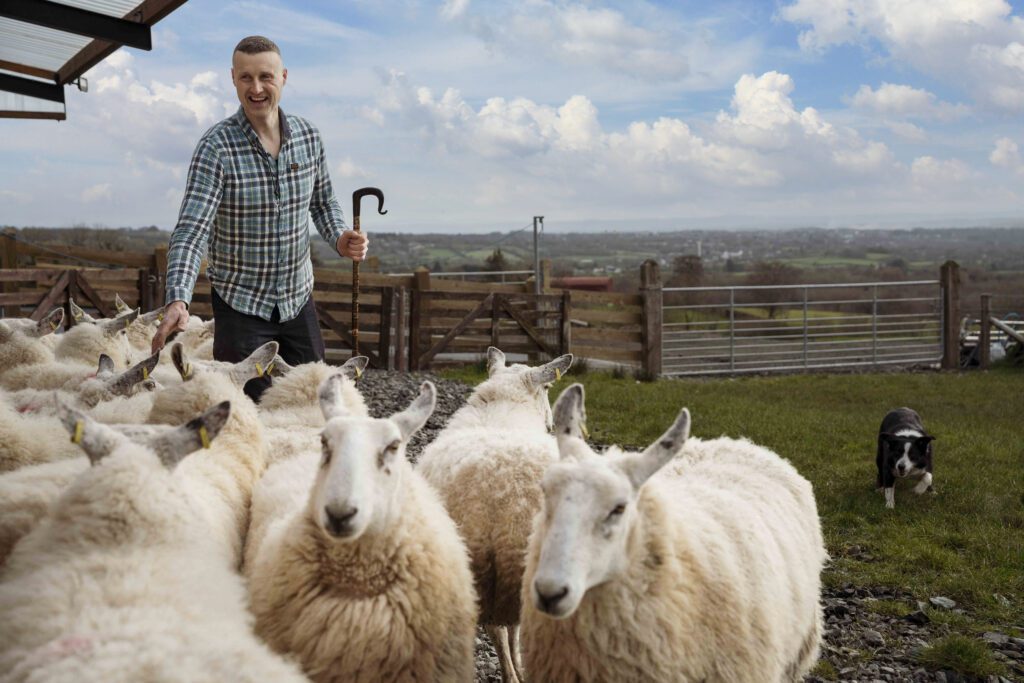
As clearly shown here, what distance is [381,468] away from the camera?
123 inches

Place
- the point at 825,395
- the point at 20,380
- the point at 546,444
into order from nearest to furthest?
the point at 546,444 < the point at 20,380 < the point at 825,395

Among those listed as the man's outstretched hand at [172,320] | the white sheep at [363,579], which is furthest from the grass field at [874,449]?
the man's outstretched hand at [172,320]

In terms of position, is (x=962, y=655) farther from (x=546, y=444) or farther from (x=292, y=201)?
(x=292, y=201)

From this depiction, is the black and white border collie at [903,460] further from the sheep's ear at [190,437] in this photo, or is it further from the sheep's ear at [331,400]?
the sheep's ear at [190,437]

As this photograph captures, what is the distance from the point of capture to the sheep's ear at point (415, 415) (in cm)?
333

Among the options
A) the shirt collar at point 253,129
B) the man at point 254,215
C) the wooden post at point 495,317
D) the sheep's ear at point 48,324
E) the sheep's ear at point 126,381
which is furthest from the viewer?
the wooden post at point 495,317

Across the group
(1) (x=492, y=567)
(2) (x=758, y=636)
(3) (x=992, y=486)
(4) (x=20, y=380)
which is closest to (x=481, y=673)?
(1) (x=492, y=567)

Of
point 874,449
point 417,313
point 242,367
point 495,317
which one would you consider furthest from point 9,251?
point 242,367

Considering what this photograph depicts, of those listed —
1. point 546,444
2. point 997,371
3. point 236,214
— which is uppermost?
point 236,214

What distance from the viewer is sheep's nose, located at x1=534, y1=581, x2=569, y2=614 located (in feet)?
8.94

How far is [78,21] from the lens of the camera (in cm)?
780

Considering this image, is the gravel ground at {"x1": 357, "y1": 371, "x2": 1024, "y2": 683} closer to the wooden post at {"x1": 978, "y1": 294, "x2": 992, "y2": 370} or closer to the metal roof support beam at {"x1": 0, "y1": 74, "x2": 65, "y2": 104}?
the metal roof support beam at {"x1": 0, "y1": 74, "x2": 65, "y2": 104}

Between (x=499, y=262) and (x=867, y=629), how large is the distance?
82.7 feet

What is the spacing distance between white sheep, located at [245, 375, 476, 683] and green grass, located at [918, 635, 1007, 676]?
2743 millimetres
